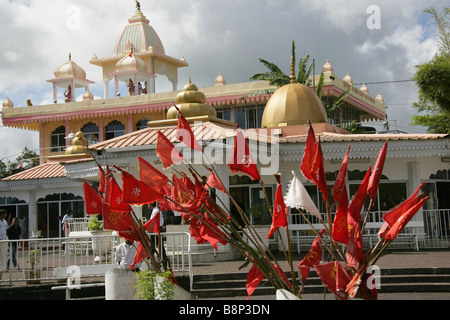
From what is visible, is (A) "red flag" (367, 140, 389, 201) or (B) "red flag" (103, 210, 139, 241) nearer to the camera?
(A) "red flag" (367, 140, 389, 201)

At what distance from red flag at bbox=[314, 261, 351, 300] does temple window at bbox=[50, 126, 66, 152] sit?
35.5 meters

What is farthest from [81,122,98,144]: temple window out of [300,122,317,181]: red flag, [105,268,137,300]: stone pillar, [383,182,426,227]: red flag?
[383,182,426,227]: red flag

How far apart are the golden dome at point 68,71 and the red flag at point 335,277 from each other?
124 feet

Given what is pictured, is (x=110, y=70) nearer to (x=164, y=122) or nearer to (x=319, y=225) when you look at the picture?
(x=164, y=122)

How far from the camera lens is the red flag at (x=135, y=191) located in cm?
610

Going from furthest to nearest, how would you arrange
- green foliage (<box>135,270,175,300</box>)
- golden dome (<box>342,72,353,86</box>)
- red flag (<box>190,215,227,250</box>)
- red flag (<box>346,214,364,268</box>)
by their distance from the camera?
golden dome (<box>342,72,353,86</box>), green foliage (<box>135,270,175,300</box>), red flag (<box>190,215,227,250</box>), red flag (<box>346,214,364,268</box>)

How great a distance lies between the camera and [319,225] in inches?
637

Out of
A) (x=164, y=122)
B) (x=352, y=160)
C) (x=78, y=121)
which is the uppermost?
(x=78, y=121)

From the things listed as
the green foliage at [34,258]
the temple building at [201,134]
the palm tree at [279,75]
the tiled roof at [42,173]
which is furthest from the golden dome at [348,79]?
the green foliage at [34,258]

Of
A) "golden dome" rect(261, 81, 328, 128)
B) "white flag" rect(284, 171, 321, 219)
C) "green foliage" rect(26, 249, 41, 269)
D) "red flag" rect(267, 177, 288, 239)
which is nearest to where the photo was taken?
"white flag" rect(284, 171, 321, 219)

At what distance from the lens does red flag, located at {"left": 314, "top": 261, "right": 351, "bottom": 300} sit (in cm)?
492

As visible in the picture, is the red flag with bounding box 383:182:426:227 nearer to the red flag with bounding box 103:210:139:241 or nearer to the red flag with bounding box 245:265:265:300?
the red flag with bounding box 245:265:265:300
